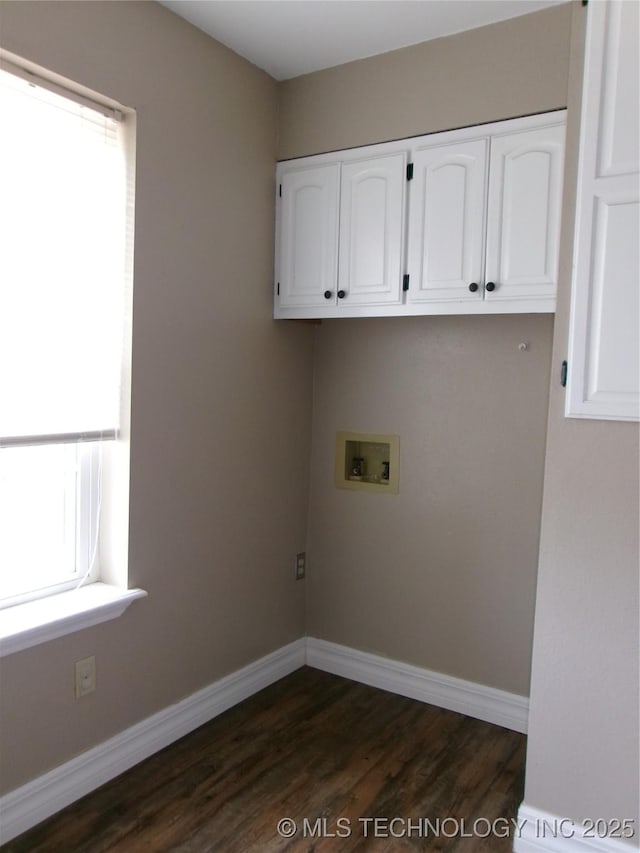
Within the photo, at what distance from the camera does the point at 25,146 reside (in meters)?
1.94

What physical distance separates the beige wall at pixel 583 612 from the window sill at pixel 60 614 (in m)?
1.36

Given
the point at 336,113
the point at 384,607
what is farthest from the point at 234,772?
the point at 336,113

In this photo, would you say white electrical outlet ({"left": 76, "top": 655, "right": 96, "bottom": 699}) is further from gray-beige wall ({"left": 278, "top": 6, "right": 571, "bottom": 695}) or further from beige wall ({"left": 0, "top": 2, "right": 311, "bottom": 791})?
gray-beige wall ({"left": 278, "top": 6, "right": 571, "bottom": 695})

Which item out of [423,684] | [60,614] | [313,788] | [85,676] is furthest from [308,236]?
[313,788]

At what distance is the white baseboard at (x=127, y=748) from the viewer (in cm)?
197

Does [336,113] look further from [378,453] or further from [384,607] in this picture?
[384,607]

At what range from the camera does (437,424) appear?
9.25 ft

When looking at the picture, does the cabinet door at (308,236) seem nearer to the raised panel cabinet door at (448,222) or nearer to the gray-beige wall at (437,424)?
the gray-beige wall at (437,424)

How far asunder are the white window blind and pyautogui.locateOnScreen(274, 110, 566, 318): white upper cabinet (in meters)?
0.82

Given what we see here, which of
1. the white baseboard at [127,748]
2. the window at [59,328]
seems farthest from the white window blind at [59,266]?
the white baseboard at [127,748]

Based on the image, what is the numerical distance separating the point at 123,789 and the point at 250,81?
2.69 metres

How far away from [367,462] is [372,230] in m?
1.04

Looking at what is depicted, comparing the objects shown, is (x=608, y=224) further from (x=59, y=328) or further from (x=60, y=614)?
(x=60, y=614)

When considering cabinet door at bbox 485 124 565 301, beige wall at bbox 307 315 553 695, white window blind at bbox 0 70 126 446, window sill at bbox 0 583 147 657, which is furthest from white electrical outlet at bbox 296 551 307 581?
cabinet door at bbox 485 124 565 301
